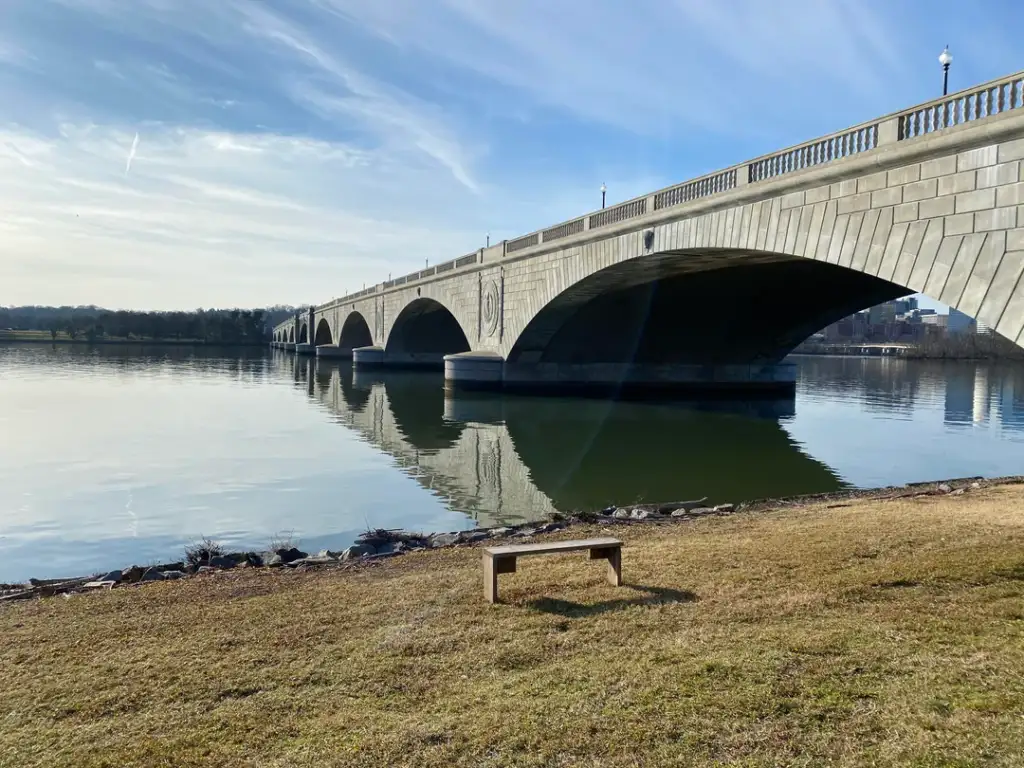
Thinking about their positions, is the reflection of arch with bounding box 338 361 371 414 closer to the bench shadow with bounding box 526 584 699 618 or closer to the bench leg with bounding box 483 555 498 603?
the bench leg with bounding box 483 555 498 603

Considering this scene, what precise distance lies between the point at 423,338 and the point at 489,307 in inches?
931

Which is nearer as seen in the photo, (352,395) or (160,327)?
(352,395)

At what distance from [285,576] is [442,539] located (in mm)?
2410

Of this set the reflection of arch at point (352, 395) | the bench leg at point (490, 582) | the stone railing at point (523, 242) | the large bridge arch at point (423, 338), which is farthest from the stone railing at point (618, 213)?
the large bridge arch at point (423, 338)

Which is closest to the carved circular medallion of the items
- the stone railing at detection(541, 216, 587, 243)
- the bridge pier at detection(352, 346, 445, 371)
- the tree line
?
the stone railing at detection(541, 216, 587, 243)

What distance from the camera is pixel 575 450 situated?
66.2 ft

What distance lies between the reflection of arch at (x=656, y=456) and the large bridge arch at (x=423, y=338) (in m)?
27.3

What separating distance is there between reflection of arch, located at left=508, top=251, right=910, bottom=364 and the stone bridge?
10cm

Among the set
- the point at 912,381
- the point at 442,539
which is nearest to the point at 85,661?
the point at 442,539

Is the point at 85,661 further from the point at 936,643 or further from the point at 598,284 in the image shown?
the point at 598,284

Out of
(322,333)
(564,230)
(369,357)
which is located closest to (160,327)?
(322,333)

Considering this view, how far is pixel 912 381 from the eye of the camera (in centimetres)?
4938

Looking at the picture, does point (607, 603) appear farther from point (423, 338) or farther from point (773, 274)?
point (423, 338)

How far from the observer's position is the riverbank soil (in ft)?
12.1
